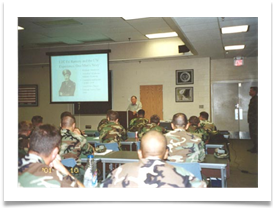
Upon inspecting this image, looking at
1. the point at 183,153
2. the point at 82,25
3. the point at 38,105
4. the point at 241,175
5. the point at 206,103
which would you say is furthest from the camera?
the point at 38,105

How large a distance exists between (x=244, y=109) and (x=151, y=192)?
813 cm

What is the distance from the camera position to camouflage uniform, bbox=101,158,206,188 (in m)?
1.56

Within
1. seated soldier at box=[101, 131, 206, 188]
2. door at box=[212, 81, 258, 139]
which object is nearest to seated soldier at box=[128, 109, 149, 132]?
seated soldier at box=[101, 131, 206, 188]

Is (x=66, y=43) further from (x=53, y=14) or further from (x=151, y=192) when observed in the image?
(x=151, y=192)

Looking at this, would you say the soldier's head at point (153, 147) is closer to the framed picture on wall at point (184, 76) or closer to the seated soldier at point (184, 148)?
the seated soldier at point (184, 148)

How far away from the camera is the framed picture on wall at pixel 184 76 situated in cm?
862

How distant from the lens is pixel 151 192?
1.67 metres

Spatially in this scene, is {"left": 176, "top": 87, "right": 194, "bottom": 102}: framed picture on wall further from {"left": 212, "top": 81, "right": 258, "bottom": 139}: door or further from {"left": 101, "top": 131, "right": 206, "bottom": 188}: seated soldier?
{"left": 101, "top": 131, "right": 206, "bottom": 188}: seated soldier

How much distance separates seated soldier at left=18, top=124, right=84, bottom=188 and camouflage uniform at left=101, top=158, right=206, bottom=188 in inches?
10.5

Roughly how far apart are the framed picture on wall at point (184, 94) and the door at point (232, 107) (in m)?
1.04

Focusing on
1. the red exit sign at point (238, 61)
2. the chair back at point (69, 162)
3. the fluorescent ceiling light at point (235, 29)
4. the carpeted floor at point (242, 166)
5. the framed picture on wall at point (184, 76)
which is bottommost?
the carpeted floor at point (242, 166)

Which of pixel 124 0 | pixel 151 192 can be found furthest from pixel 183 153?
pixel 124 0

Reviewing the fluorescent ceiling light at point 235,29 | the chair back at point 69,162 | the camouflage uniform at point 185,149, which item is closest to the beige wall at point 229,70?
the fluorescent ceiling light at point 235,29

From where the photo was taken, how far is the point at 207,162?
2814mm
